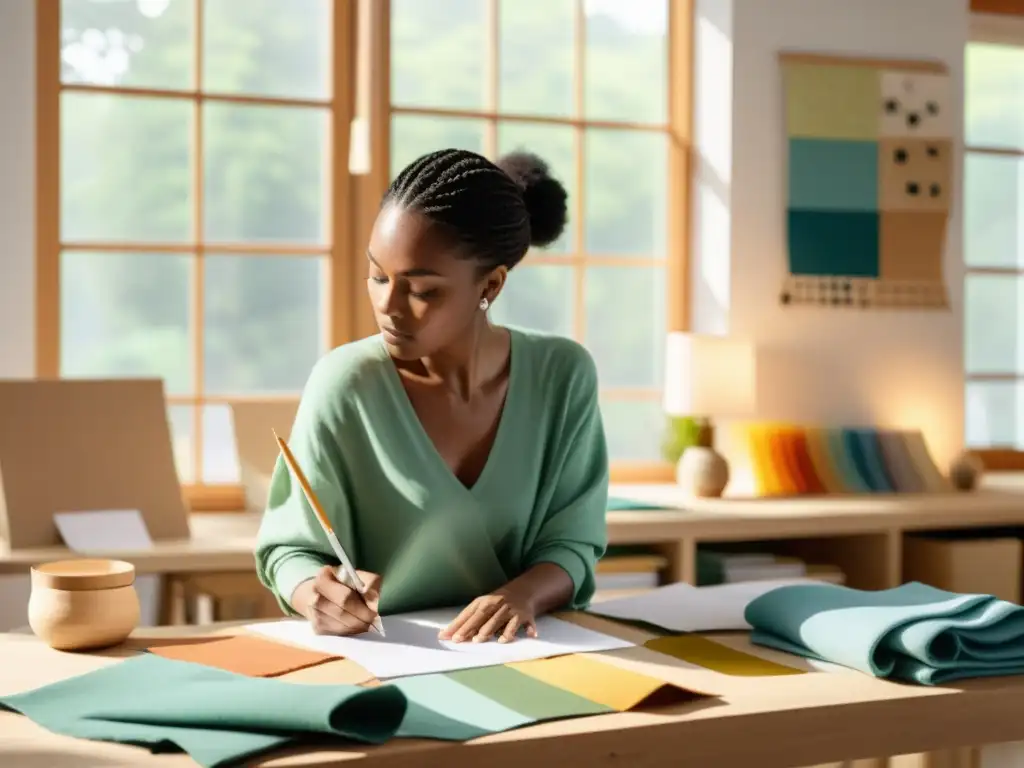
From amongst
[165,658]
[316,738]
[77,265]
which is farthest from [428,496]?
[77,265]

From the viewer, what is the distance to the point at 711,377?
Answer: 4.18m

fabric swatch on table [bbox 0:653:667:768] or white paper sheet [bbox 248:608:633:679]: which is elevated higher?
fabric swatch on table [bbox 0:653:667:768]

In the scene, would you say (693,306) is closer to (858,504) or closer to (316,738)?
(858,504)

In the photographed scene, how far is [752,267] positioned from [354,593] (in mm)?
3126

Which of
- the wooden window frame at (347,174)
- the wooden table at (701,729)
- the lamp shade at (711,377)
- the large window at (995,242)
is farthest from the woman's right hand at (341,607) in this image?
the large window at (995,242)

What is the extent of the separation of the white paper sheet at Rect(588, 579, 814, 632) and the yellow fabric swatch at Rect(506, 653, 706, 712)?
0.77 feet

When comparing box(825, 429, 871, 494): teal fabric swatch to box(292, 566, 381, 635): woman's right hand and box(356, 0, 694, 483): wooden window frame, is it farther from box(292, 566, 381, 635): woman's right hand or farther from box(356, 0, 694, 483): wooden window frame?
box(292, 566, 381, 635): woman's right hand

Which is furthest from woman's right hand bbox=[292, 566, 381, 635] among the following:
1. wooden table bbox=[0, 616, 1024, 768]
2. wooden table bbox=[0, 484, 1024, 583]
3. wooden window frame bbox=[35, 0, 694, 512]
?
wooden window frame bbox=[35, 0, 694, 512]

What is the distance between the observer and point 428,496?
5.91ft

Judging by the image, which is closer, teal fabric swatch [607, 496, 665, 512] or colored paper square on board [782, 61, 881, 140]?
teal fabric swatch [607, 496, 665, 512]

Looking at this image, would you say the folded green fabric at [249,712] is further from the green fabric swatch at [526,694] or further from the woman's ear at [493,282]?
the woman's ear at [493,282]

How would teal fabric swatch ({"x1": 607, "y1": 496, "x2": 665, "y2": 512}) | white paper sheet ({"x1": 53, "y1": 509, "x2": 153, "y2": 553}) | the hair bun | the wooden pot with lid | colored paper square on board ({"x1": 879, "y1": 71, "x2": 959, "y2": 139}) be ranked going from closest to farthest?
the wooden pot with lid
the hair bun
white paper sheet ({"x1": 53, "y1": 509, "x2": 153, "y2": 553})
teal fabric swatch ({"x1": 607, "y1": 496, "x2": 665, "y2": 512})
colored paper square on board ({"x1": 879, "y1": 71, "x2": 959, "y2": 139})

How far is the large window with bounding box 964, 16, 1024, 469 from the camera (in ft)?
17.0

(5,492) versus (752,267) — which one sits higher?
(752,267)
